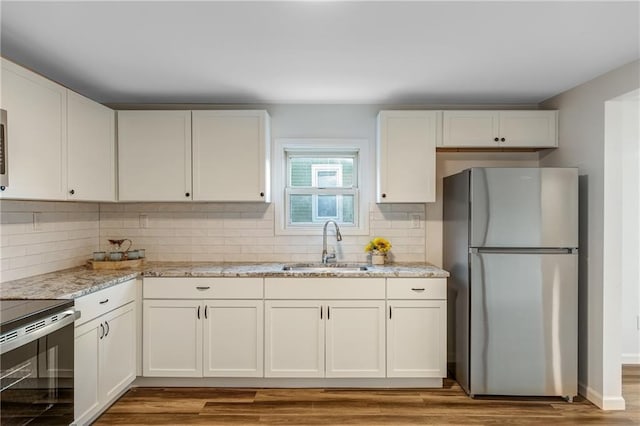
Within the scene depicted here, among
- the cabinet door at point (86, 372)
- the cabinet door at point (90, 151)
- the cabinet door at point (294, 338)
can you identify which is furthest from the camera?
the cabinet door at point (294, 338)

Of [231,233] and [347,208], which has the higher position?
[347,208]

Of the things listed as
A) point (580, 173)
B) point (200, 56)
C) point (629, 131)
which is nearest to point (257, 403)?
point (200, 56)

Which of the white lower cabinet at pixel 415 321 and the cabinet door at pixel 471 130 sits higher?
the cabinet door at pixel 471 130

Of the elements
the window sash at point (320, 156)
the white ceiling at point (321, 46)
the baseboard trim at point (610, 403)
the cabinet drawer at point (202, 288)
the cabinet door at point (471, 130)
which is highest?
the white ceiling at point (321, 46)

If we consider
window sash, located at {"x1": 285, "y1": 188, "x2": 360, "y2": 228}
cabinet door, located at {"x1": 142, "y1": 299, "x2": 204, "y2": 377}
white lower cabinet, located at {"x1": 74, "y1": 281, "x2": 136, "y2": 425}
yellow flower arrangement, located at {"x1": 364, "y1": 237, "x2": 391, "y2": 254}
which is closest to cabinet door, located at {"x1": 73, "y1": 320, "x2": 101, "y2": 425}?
white lower cabinet, located at {"x1": 74, "y1": 281, "x2": 136, "y2": 425}

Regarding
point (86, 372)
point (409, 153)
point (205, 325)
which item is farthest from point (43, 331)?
point (409, 153)

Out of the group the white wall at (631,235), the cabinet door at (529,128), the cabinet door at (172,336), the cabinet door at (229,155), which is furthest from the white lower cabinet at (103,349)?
the white wall at (631,235)

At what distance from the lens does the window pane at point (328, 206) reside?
3775 mm

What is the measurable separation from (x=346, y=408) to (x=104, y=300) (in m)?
1.77

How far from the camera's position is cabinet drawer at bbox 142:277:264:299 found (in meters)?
3.07

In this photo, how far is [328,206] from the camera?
3.78 metres

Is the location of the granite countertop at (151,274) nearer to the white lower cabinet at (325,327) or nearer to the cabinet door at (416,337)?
the white lower cabinet at (325,327)

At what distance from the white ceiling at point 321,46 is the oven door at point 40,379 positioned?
5.05 feet

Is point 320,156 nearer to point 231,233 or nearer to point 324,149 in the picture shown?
point 324,149
